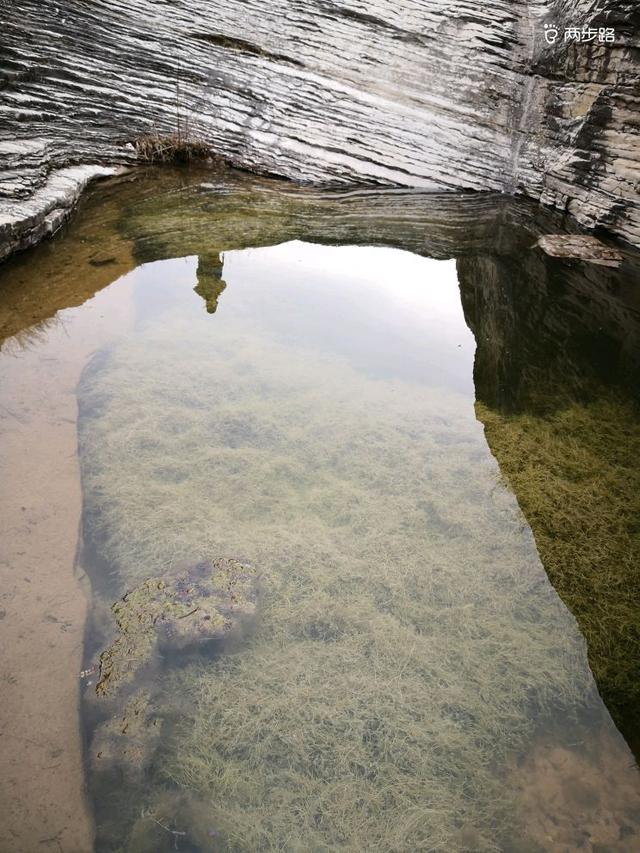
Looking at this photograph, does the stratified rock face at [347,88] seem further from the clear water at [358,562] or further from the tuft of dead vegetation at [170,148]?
the clear water at [358,562]

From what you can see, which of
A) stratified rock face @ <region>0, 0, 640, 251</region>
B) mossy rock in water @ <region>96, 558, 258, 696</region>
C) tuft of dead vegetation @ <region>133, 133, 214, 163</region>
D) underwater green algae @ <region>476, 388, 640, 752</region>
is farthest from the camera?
tuft of dead vegetation @ <region>133, 133, 214, 163</region>

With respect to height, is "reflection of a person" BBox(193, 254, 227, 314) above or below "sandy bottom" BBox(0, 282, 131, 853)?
above

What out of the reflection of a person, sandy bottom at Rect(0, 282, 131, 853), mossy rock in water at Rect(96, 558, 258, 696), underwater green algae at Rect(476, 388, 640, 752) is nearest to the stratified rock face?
the reflection of a person

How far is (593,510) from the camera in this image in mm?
2598

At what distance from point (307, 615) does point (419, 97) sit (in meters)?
8.76

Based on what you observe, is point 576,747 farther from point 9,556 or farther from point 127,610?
point 9,556

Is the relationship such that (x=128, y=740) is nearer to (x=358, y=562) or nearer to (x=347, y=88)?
(x=358, y=562)

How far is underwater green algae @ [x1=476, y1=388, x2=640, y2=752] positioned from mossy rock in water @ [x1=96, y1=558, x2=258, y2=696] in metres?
1.23

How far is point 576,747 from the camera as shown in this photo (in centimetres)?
168

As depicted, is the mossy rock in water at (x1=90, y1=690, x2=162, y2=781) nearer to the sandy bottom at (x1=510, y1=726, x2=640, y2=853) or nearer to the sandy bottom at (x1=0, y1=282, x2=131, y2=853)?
the sandy bottom at (x1=0, y1=282, x2=131, y2=853)

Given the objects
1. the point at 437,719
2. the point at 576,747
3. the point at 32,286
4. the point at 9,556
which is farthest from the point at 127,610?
the point at 32,286

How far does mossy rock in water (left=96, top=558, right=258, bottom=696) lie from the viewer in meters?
1.80

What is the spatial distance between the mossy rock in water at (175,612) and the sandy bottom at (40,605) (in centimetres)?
13

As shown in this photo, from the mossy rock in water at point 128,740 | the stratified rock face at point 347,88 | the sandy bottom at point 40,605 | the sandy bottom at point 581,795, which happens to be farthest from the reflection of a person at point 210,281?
the sandy bottom at point 581,795
